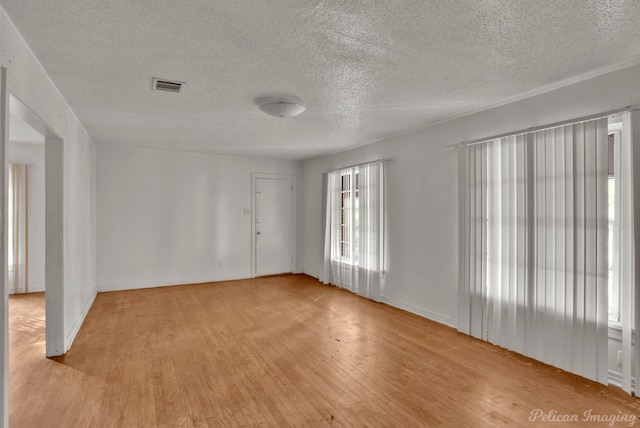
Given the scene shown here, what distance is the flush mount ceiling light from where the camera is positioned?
349cm

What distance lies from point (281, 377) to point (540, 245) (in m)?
2.63

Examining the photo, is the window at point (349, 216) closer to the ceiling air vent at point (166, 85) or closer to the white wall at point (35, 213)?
the ceiling air vent at point (166, 85)

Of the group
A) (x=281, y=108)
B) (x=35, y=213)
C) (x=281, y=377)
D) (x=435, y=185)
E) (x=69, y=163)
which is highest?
(x=281, y=108)

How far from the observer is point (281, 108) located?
3.51 m

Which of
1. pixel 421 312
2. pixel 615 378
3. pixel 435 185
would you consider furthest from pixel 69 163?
pixel 615 378

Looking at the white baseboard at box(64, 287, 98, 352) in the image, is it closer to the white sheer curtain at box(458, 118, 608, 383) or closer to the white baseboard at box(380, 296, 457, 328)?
the white baseboard at box(380, 296, 457, 328)

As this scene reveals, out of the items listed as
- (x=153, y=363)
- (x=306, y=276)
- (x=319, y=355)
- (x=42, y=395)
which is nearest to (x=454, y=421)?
(x=319, y=355)

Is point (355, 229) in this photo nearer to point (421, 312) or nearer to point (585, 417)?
point (421, 312)

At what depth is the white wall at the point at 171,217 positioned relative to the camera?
6008 millimetres

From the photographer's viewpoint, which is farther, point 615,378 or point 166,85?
point 166,85

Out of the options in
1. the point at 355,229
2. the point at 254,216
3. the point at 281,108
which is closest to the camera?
the point at 281,108

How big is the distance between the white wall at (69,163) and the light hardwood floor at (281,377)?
52 cm

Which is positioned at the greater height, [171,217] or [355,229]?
[171,217]

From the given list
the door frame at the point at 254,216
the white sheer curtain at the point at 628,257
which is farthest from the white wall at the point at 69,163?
the white sheer curtain at the point at 628,257
